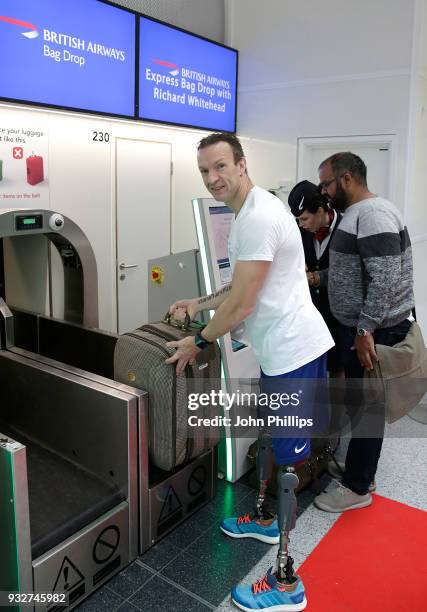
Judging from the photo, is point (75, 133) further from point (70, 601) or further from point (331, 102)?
point (70, 601)

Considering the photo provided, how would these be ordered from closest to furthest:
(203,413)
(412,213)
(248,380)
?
(203,413), (248,380), (412,213)

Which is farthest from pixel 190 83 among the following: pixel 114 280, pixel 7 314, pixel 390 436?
pixel 390 436

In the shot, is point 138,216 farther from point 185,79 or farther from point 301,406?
point 301,406

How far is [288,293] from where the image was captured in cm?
199

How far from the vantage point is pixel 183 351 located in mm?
2143

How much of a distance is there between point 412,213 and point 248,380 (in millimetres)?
2402

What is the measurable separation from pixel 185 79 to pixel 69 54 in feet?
4.12

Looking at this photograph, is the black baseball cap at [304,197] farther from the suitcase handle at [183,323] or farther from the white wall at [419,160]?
the white wall at [419,160]

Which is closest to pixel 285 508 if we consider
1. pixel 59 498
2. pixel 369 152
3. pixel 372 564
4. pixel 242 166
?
pixel 372 564

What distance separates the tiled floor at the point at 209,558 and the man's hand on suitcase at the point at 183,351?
87 centimetres

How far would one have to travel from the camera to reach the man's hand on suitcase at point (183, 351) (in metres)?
2.13

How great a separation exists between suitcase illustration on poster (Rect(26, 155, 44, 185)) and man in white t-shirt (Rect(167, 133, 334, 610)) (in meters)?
2.02

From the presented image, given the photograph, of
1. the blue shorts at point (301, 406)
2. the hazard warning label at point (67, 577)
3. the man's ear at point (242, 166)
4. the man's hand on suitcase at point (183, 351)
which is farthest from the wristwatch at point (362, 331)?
the hazard warning label at point (67, 577)

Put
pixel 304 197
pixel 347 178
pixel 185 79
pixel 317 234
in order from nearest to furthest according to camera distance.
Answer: pixel 347 178 < pixel 304 197 < pixel 317 234 < pixel 185 79
